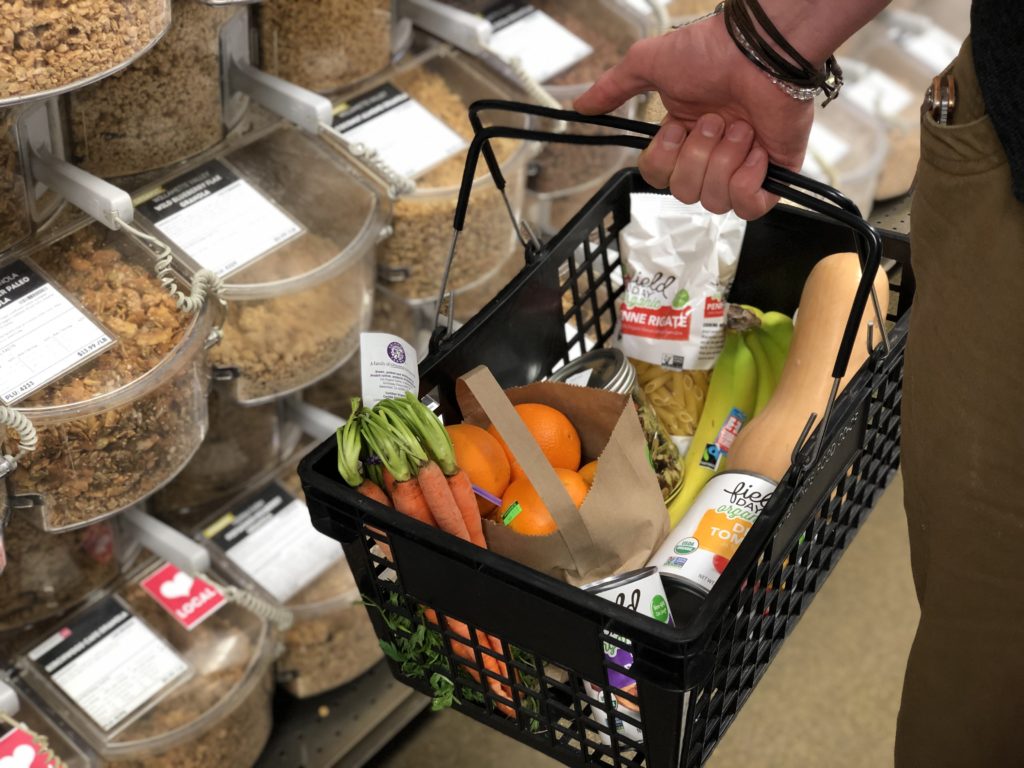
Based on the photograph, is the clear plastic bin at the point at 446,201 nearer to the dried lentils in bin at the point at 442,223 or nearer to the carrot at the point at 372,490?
the dried lentils in bin at the point at 442,223

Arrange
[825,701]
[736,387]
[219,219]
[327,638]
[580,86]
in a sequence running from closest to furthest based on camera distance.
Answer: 1. [736,387]
2. [219,219]
3. [327,638]
4. [580,86]
5. [825,701]

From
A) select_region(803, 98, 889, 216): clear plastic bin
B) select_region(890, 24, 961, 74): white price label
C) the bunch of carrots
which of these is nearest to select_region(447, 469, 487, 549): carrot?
the bunch of carrots

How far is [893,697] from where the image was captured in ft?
6.91

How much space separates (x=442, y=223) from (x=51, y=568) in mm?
695

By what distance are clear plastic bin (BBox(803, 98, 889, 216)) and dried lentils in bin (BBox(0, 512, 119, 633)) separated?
4.77ft

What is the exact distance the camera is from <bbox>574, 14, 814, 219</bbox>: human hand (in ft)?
3.45

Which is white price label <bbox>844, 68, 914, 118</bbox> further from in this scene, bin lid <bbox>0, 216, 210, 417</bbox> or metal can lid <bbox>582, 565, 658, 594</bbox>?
metal can lid <bbox>582, 565, 658, 594</bbox>

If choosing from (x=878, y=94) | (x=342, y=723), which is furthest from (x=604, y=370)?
(x=878, y=94)

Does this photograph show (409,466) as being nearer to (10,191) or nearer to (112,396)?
(112,396)

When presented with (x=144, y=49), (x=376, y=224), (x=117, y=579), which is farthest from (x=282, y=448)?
(x=144, y=49)

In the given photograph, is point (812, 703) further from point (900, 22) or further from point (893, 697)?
point (900, 22)

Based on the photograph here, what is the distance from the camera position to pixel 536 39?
6.63ft

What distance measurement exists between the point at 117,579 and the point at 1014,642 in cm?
121

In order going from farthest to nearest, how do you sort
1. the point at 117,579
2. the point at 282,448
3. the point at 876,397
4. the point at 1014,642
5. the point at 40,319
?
1. the point at 282,448
2. the point at 117,579
3. the point at 40,319
4. the point at 876,397
5. the point at 1014,642
